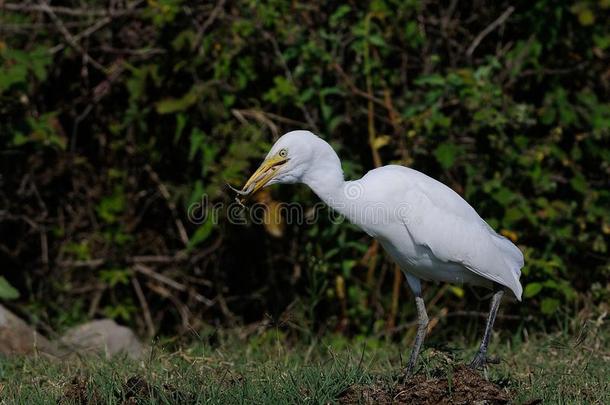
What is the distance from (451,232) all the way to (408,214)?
269 millimetres

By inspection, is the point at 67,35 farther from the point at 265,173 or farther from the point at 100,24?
the point at 265,173

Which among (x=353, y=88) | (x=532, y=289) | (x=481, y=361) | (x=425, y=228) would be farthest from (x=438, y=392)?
(x=353, y=88)

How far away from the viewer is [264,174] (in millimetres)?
4496

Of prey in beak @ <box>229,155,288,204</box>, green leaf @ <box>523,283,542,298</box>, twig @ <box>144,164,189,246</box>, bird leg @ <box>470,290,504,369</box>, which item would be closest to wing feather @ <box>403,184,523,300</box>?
bird leg @ <box>470,290,504,369</box>

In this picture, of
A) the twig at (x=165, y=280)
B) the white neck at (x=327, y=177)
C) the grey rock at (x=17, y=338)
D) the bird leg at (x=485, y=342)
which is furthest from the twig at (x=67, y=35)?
the bird leg at (x=485, y=342)

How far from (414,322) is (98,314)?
2.77 m

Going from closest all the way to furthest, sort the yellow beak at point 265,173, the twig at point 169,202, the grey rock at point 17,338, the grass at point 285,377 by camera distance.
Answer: the grass at point 285,377
the yellow beak at point 265,173
the grey rock at point 17,338
the twig at point 169,202

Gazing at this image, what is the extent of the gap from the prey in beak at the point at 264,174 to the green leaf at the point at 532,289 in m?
2.41

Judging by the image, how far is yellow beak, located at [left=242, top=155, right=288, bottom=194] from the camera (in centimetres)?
447

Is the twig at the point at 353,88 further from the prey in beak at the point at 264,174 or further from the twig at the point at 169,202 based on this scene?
the prey in beak at the point at 264,174

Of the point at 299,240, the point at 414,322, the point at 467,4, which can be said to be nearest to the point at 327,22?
the point at 467,4

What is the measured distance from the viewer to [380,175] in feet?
15.3

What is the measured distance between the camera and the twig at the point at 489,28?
6.85 metres

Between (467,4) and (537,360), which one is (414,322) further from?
(467,4)
